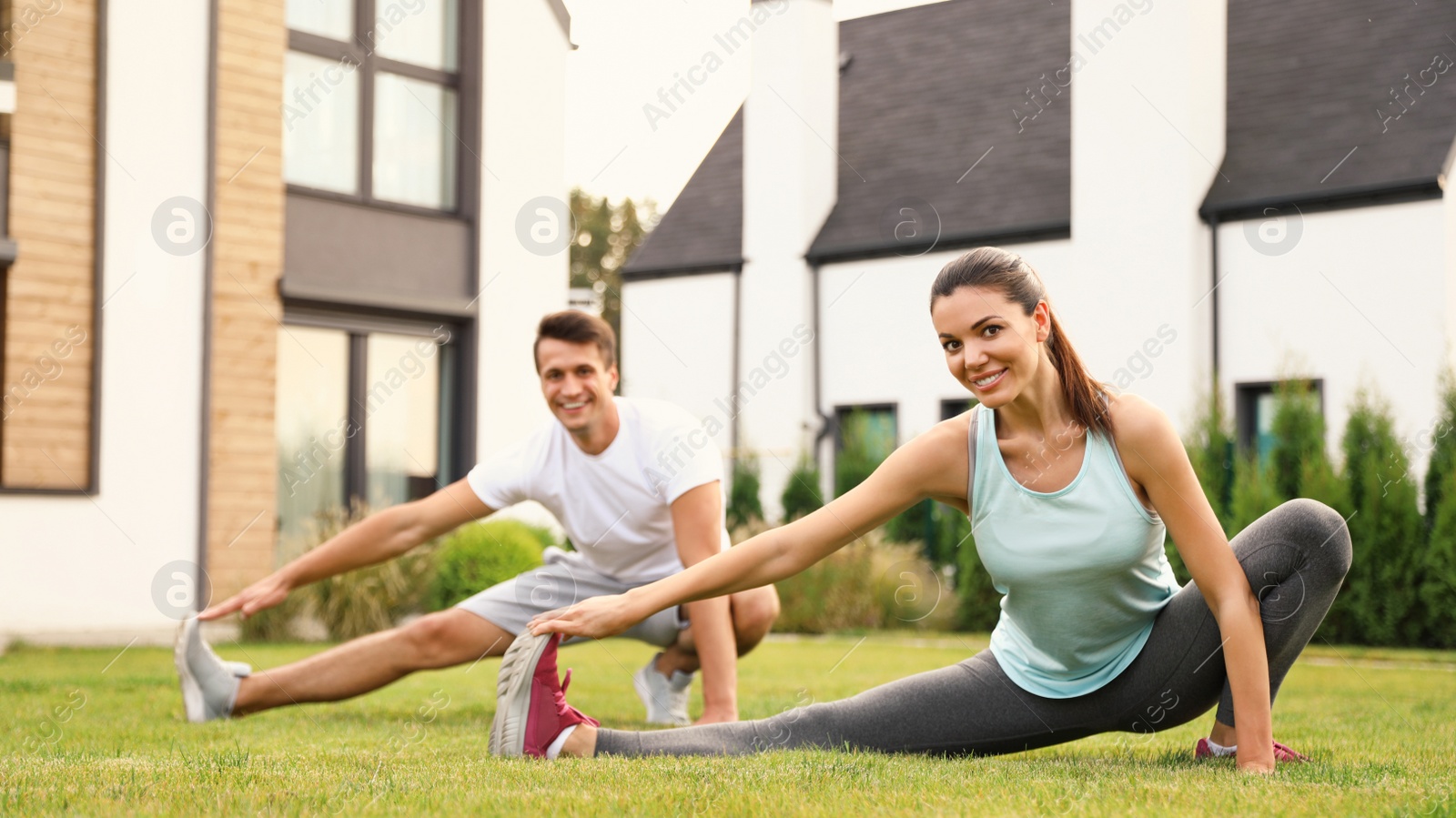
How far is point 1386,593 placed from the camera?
505 inches

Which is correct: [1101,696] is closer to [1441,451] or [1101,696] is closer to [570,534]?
[570,534]

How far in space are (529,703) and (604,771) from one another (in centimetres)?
47

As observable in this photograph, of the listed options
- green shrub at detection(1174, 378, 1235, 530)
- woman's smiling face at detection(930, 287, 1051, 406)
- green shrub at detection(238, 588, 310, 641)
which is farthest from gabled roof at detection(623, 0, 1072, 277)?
woman's smiling face at detection(930, 287, 1051, 406)

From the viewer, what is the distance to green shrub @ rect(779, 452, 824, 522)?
1783 centimetres

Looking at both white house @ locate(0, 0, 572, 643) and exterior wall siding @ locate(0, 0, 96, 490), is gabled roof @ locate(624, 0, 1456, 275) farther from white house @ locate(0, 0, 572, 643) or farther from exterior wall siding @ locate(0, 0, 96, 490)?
exterior wall siding @ locate(0, 0, 96, 490)

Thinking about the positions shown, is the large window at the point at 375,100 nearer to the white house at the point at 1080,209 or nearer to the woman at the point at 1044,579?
the white house at the point at 1080,209

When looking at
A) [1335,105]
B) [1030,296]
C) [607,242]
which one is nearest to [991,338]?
[1030,296]

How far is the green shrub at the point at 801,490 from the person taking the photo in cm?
1783

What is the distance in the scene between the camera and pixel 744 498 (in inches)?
727

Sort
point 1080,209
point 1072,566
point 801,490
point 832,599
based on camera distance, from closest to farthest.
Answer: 1. point 1072,566
2. point 832,599
3. point 1080,209
4. point 801,490

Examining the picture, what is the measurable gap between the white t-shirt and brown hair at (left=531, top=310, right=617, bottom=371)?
266 mm

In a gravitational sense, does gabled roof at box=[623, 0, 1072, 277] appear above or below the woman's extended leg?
above

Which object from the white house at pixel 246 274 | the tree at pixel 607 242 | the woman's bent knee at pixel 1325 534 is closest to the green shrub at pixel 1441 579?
the white house at pixel 246 274

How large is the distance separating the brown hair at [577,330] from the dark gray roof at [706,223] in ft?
48.9
